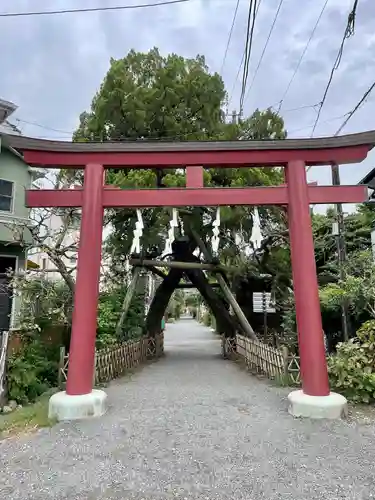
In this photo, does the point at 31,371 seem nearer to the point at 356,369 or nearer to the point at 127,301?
the point at 127,301

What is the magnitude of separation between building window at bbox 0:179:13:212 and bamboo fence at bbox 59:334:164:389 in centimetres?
568

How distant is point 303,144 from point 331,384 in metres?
4.39

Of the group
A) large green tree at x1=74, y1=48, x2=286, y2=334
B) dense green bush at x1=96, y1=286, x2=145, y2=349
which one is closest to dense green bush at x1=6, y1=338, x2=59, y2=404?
dense green bush at x1=96, y1=286, x2=145, y2=349

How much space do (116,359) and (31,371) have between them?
2.15m

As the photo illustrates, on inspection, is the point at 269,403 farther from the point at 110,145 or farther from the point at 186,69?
the point at 186,69

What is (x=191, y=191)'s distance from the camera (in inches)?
255

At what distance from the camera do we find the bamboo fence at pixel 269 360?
8.20 metres

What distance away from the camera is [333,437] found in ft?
15.7

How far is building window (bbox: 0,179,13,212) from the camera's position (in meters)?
12.4

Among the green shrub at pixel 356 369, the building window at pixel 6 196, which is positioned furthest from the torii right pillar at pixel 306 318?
the building window at pixel 6 196

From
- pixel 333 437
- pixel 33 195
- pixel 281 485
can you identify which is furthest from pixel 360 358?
pixel 33 195

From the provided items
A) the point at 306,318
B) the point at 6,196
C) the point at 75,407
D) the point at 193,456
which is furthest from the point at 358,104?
the point at 6,196

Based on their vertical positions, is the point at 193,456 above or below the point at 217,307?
below

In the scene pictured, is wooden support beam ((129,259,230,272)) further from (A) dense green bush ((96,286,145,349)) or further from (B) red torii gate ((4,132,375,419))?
(B) red torii gate ((4,132,375,419))
